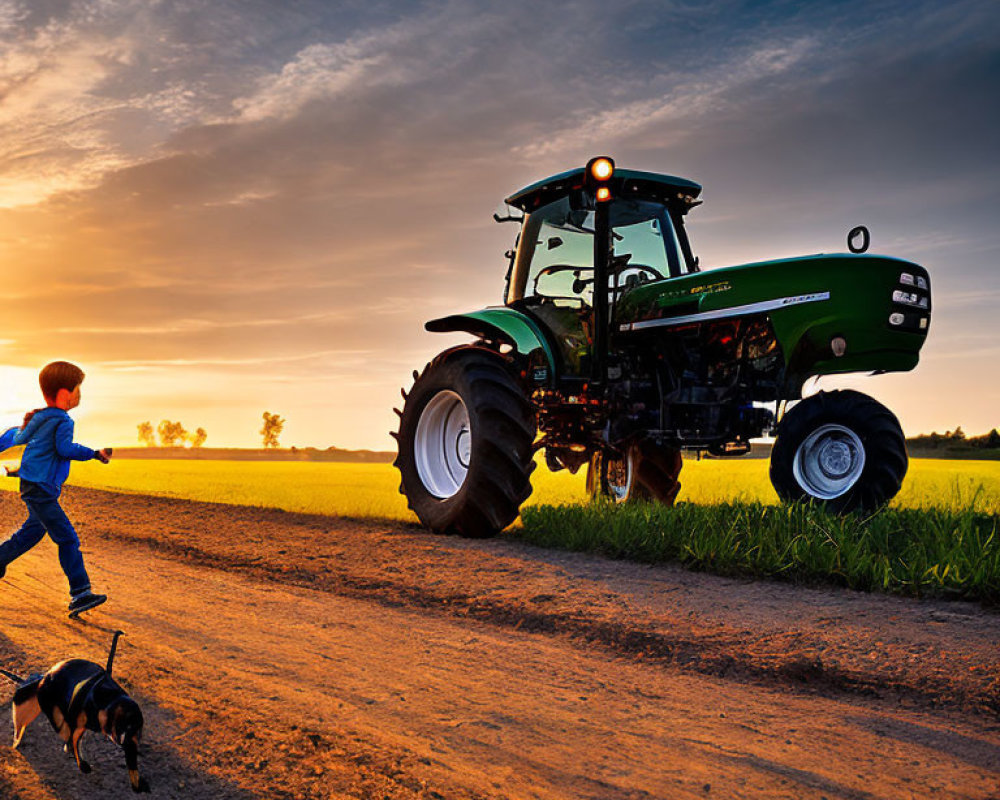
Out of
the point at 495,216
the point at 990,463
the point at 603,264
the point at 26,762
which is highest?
the point at 495,216

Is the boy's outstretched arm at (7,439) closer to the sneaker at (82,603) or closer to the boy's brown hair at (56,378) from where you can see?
the boy's brown hair at (56,378)

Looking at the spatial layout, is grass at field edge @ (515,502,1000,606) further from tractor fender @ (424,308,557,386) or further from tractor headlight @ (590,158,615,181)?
tractor headlight @ (590,158,615,181)

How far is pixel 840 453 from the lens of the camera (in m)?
7.34

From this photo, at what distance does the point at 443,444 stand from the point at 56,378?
446 centimetres

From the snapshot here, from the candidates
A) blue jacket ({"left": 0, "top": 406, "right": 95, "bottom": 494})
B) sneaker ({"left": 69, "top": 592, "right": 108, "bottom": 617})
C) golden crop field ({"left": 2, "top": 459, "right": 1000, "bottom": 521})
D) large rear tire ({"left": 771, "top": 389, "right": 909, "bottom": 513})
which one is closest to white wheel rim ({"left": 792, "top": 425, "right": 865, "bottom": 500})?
large rear tire ({"left": 771, "top": 389, "right": 909, "bottom": 513})

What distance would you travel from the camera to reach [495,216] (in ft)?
30.9

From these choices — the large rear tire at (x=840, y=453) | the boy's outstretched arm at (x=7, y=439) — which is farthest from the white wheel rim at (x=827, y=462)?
the boy's outstretched arm at (x=7, y=439)

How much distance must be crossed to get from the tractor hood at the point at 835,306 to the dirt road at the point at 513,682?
2298 millimetres

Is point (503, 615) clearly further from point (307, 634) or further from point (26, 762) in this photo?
point (26, 762)

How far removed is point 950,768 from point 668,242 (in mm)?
6480

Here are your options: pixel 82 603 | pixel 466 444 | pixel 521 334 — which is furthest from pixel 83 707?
pixel 466 444

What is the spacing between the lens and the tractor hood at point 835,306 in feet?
22.9

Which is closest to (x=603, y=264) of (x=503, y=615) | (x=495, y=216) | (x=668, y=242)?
(x=668, y=242)

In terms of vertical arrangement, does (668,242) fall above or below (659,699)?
above
